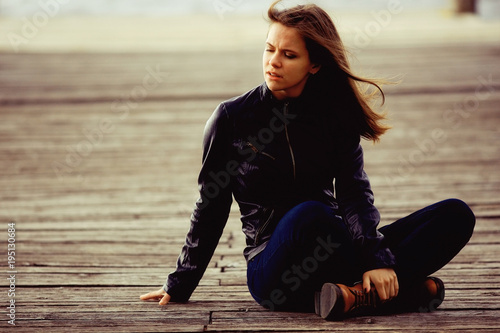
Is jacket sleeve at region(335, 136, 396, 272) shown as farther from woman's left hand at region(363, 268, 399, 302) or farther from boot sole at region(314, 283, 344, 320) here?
boot sole at region(314, 283, 344, 320)

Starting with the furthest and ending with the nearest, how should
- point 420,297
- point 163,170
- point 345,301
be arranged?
point 163,170 → point 420,297 → point 345,301

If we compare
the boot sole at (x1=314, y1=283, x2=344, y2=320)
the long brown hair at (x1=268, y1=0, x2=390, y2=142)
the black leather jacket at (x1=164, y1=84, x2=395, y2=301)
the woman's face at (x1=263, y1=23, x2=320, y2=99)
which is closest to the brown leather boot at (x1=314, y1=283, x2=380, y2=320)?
the boot sole at (x1=314, y1=283, x2=344, y2=320)

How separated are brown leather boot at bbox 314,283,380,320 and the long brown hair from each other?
1.63 ft

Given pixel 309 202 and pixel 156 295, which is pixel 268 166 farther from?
pixel 156 295

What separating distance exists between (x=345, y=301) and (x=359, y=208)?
0.93ft

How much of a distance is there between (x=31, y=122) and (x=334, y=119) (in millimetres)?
4011

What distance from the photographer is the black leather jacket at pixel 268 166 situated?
2.25 m

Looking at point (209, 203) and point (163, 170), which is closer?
point (209, 203)

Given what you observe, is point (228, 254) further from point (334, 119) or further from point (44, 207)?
point (44, 207)

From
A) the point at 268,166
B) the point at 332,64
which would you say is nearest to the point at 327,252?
the point at 268,166

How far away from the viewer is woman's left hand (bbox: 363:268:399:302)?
2.14 meters

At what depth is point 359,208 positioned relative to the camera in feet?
7.26

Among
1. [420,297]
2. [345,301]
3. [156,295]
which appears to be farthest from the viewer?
[156,295]

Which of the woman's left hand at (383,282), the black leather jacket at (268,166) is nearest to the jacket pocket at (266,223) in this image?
the black leather jacket at (268,166)
